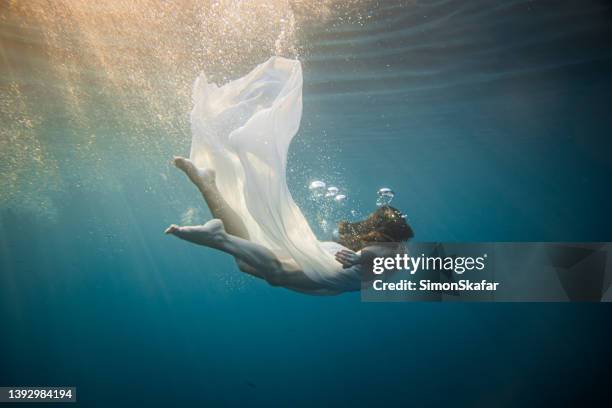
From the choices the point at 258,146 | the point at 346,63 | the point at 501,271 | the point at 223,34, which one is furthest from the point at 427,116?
the point at 258,146

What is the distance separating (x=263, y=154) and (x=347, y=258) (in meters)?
1.72

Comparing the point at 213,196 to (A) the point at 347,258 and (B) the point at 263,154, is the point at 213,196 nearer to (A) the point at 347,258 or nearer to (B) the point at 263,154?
(B) the point at 263,154

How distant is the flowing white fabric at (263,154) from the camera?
4.09 m

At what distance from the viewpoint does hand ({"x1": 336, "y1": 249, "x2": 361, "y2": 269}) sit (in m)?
4.27

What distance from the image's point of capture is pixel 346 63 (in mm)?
11727

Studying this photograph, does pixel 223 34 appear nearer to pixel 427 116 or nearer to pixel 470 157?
pixel 427 116

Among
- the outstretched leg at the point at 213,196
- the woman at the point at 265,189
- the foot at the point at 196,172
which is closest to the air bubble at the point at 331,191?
the woman at the point at 265,189

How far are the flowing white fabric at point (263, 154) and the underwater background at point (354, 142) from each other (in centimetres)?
472

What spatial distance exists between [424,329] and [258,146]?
48749 mm

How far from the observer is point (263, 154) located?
13.5 ft

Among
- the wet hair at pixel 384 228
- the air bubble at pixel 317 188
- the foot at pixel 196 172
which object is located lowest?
the wet hair at pixel 384 228

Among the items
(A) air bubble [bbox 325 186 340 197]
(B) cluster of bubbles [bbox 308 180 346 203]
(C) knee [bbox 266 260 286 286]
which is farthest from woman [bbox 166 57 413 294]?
(A) air bubble [bbox 325 186 340 197]

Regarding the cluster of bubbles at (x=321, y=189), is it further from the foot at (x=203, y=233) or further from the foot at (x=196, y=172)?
the foot at (x=203, y=233)

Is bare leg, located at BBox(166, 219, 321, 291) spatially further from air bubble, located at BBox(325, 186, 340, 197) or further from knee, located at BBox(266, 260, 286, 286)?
air bubble, located at BBox(325, 186, 340, 197)
